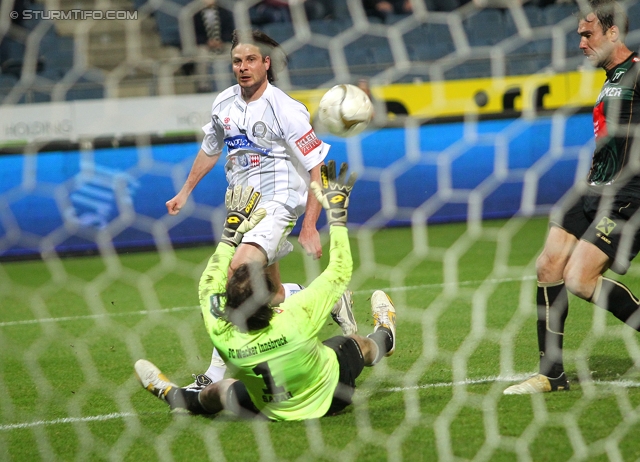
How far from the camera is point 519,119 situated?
952cm

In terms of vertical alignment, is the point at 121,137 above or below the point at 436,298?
above

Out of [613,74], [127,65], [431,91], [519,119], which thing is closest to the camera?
[613,74]

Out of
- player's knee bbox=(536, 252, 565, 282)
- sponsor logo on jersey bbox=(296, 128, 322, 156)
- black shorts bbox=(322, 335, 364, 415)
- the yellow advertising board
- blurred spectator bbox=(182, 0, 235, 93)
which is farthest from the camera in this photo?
the yellow advertising board

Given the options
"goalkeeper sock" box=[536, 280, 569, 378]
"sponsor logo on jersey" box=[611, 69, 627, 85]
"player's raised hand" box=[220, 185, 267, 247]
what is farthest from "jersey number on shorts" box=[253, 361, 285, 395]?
"sponsor logo on jersey" box=[611, 69, 627, 85]

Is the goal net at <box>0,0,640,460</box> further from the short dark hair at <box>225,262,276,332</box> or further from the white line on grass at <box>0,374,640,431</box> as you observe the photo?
the short dark hair at <box>225,262,276,332</box>

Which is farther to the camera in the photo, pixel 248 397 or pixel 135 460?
pixel 248 397

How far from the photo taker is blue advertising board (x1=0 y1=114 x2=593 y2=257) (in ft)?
27.2

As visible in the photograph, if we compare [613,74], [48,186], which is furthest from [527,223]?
[613,74]

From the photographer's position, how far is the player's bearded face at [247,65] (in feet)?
14.3

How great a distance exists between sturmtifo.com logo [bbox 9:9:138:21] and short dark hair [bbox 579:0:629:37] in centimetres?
365

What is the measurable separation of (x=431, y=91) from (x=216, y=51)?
15.2 feet

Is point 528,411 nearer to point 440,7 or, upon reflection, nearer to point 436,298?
point 436,298

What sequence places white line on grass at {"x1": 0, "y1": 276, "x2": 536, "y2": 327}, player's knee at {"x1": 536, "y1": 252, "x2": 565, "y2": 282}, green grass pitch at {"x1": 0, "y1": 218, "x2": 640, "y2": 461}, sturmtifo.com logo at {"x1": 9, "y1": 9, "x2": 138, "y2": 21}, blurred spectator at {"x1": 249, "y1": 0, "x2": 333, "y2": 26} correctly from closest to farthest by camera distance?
1. green grass pitch at {"x1": 0, "y1": 218, "x2": 640, "y2": 461}
2. player's knee at {"x1": 536, "y1": 252, "x2": 565, "y2": 282}
3. sturmtifo.com logo at {"x1": 9, "y1": 9, "x2": 138, "y2": 21}
4. white line on grass at {"x1": 0, "y1": 276, "x2": 536, "y2": 327}
5. blurred spectator at {"x1": 249, "y1": 0, "x2": 333, "y2": 26}

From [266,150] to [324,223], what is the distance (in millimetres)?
5424
